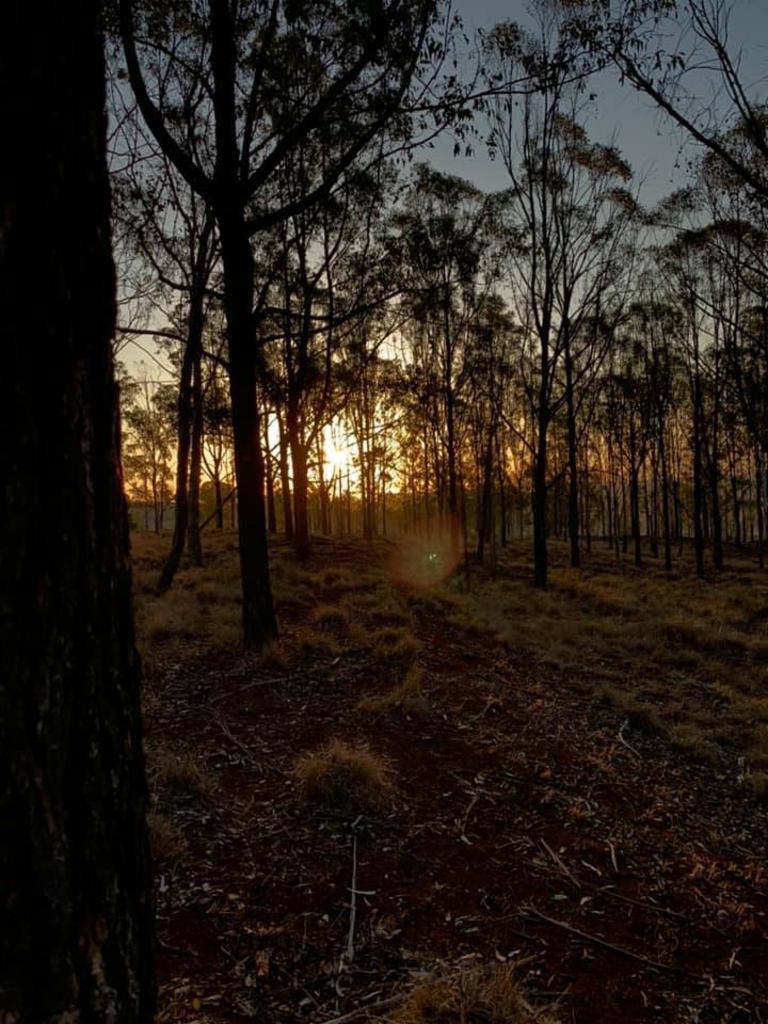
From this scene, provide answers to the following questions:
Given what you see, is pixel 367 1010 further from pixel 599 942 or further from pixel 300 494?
pixel 300 494

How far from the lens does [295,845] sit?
141 inches

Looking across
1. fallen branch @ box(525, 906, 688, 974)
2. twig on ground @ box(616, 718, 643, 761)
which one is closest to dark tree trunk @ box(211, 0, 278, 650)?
twig on ground @ box(616, 718, 643, 761)

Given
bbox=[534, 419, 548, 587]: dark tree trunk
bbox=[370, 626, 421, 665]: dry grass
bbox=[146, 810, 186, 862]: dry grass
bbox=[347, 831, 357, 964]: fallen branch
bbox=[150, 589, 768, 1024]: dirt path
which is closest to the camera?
bbox=[150, 589, 768, 1024]: dirt path

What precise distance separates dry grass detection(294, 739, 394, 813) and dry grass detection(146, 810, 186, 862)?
3.02 ft

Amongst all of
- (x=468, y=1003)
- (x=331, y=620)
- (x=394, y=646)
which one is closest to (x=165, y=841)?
(x=468, y=1003)

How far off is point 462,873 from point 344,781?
107cm

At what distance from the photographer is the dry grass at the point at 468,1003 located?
2.24 meters

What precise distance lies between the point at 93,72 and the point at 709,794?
5905mm

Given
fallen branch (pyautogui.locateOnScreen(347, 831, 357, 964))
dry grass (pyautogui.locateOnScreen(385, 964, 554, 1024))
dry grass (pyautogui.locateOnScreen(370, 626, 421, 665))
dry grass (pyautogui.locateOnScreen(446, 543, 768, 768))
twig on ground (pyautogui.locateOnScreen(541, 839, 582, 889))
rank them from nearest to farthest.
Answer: dry grass (pyautogui.locateOnScreen(385, 964, 554, 1024))
fallen branch (pyautogui.locateOnScreen(347, 831, 357, 964))
twig on ground (pyautogui.locateOnScreen(541, 839, 582, 889))
dry grass (pyautogui.locateOnScreen(446, 543, 768, 768))
dry grass (pyautogui.locateOnScreen(370, 626, 421, 665))

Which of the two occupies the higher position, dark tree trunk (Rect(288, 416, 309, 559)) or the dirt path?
dark tree trunk (Rect(288, 416, 309, 559))

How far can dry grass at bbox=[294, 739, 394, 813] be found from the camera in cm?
405

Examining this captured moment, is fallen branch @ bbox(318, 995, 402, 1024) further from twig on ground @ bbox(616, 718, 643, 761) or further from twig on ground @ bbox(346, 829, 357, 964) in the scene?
twig on ground @ bbox(616, 718, 643, 761)

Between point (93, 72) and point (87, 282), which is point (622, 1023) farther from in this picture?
point (93, 72)

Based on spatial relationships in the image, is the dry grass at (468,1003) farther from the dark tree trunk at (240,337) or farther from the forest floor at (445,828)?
the dark tree trunk at (240,337)
